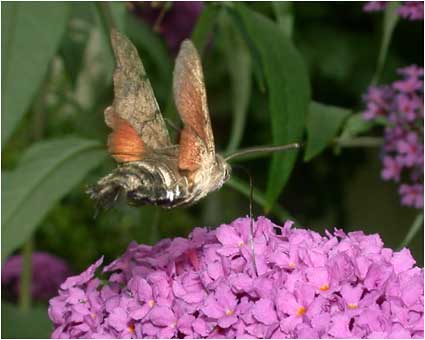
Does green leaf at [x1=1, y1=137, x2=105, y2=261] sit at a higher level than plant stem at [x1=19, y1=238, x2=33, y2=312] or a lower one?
higher

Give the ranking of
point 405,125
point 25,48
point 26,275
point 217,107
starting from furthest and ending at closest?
point 217,107 → point 26,275 → point 405,125 → point 25,48

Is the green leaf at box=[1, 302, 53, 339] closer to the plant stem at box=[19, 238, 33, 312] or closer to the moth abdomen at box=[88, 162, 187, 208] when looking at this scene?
the plant stem at box=[19, 238, 33, 312]

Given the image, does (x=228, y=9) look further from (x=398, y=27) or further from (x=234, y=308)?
(x=398, y=27)

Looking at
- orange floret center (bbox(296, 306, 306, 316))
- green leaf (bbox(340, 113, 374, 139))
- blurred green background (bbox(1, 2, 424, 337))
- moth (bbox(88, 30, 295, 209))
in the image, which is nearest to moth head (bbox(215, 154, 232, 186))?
moth (bbox(88, 30, 295, 209))

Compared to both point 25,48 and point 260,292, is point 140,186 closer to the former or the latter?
point 260,292

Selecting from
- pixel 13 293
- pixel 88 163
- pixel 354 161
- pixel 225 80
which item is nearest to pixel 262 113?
pixel 225 80

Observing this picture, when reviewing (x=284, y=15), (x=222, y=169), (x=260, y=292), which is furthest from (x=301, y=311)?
(x=284, y=15)
